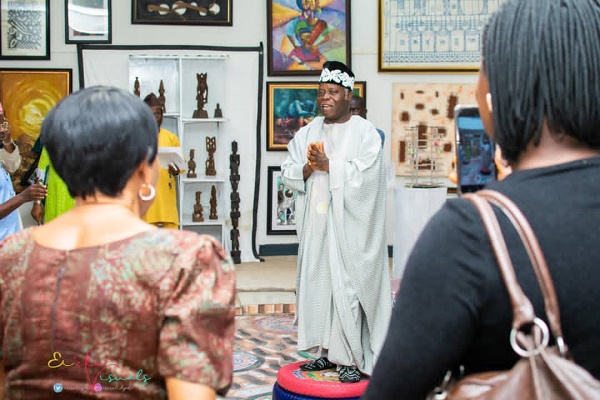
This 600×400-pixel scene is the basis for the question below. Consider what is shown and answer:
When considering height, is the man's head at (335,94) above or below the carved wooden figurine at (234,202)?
above

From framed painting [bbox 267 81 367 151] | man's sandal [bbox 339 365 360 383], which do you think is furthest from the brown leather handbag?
framed painting [bbox 267 81 367 151]

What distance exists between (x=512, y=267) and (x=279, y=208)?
8.66 meters

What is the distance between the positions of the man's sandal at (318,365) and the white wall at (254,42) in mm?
4639

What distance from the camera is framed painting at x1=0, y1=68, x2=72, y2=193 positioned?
9.44 meters

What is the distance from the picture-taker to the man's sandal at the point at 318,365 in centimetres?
505

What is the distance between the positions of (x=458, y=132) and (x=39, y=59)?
842cm

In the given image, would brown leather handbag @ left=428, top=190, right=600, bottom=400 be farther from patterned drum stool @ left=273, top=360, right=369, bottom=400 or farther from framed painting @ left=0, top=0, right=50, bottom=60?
framed painting @ left=0, top=0, right=50, bottom=60

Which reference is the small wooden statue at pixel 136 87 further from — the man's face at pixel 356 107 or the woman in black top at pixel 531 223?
the woman in black top at pixel 531 223

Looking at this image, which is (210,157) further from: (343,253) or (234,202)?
(343,253)

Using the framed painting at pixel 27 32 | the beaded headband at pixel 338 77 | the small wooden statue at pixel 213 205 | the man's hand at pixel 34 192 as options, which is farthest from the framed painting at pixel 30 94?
the beaded headband at pixel 338 77

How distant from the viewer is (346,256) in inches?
201

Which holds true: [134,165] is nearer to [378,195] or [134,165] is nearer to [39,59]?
[378,195]

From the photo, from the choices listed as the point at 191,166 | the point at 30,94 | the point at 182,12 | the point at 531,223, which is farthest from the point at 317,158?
the point at 30,94

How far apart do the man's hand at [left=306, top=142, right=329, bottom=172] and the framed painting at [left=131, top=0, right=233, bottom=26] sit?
A: 4.91 meters
